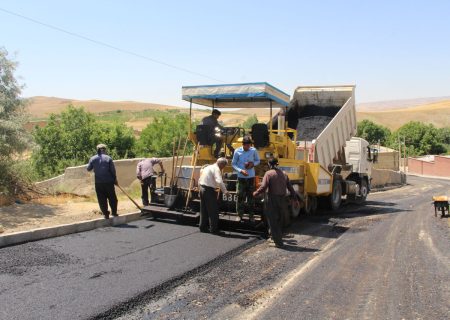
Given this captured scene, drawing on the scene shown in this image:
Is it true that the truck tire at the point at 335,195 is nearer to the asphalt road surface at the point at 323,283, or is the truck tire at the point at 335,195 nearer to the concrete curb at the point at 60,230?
the asphalt road surface at the point at 323,283

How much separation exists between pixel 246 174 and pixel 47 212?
413 cm

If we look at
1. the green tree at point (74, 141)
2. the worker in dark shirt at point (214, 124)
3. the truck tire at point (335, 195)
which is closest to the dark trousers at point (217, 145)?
the worker in dark shirt at point (214, 124)

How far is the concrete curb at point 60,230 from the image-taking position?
648 cm

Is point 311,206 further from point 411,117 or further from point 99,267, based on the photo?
point 411,117

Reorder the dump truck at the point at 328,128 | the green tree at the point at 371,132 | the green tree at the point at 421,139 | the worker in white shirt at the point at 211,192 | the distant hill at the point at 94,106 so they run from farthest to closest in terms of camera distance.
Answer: the distant hill at the point at 94,106 → the green tree at the point at 371,132 → the green tree at the point at 421,139 → the dump truck at the point at 328,128 → the worker in white shirt at the point at 211,192

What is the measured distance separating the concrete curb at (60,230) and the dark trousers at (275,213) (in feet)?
9.83

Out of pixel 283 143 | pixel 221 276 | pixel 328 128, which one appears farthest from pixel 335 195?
pixel 221 276

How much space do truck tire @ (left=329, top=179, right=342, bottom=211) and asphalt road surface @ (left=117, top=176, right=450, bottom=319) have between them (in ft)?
10.4

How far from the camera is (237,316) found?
4008mm

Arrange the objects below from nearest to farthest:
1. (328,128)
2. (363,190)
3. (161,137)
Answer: (328,128), (363,190), (161,137)

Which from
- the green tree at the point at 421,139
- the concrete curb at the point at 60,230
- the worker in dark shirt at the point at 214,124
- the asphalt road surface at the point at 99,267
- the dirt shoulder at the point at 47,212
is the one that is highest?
the green tree at the point at 421,139

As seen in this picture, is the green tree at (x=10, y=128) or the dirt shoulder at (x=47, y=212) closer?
the dirt shoulder at (x=47, y=212)

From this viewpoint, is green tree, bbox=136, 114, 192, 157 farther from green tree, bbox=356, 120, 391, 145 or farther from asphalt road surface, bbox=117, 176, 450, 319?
green tree, bbox=356, 120, 391, 145

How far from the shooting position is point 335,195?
11383 mm
